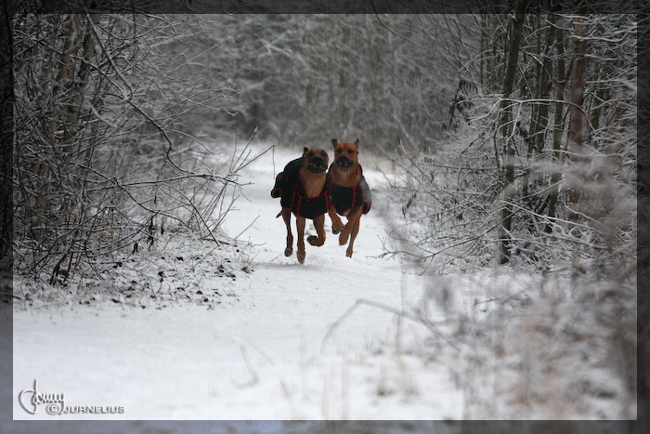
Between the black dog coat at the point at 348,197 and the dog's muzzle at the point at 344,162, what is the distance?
38 cm

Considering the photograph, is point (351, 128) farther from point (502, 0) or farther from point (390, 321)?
point (390, 321)

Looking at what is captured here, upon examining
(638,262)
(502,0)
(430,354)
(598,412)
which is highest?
(502,0)

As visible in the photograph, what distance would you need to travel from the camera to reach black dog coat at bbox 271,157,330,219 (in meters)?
8.34

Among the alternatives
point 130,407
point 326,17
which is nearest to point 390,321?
point 130,407

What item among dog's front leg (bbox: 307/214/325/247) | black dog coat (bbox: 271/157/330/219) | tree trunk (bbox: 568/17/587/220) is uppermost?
tree trunk (bbox: 568/17/587/220)

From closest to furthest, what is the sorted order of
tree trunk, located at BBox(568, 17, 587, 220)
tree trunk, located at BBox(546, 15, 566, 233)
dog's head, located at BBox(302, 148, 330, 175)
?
tree trunk, located at BBox(568, 17, 587, 220) → tree trunk, located at BBox(546, 15, 566, 233) → dog's head, located at BBox(302, 148, 330, 175)

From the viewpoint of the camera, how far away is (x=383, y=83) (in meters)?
25.9

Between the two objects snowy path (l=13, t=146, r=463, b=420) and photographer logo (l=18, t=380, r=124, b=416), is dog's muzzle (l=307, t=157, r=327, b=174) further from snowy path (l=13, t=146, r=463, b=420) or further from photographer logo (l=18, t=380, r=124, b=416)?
photographer logo (l=18, t=380, r=124, b=416)

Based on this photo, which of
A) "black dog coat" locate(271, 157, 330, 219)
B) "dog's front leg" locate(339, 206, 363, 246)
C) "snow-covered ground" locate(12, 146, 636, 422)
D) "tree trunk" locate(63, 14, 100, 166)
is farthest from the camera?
"dog's front leg" locate(339, 206, 363, 246)

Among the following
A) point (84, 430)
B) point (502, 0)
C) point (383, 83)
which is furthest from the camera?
point (383, 83)

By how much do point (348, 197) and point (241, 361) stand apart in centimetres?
516

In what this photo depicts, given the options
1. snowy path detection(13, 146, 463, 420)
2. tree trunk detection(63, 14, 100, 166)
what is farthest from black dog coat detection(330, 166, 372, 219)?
tree trunk detection(63, 14, 100, 166)

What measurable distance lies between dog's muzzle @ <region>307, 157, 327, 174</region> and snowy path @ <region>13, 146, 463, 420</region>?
1.95 metres

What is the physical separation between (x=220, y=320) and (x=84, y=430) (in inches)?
98.0
